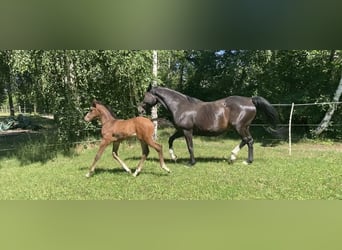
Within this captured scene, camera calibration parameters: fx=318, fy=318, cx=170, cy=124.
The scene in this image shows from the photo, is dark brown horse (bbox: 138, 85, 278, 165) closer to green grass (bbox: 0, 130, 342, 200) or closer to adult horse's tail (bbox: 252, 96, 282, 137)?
adult horse's tail (bbox: 252, 96, 282, 137)

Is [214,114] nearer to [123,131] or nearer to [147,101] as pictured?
[147,101]

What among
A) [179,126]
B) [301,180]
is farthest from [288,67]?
[301,180]

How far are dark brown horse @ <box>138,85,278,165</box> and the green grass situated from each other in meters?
0.58

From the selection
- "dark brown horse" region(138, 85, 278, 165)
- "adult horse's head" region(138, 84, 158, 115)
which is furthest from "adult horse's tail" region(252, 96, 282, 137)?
"adult horse's head" region(138, 84, 158, 115)

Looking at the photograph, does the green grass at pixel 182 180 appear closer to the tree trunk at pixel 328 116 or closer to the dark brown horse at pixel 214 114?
the dark brown horse at pixel 214 114

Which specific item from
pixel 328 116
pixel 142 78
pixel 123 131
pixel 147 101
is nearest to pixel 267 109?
pixel 147 101

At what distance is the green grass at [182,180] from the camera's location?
3.98m

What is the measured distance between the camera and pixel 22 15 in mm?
2502

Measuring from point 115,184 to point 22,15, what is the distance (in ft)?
8.97

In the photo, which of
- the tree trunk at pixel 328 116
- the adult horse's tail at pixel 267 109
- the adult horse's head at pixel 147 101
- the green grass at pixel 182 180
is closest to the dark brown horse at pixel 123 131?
the green grass at pixel 182 180

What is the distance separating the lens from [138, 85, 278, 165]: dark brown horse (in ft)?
19.2

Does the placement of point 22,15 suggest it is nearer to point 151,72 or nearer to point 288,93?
point 151,72

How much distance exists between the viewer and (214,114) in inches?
232

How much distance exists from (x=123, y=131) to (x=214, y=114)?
68.6 inches
